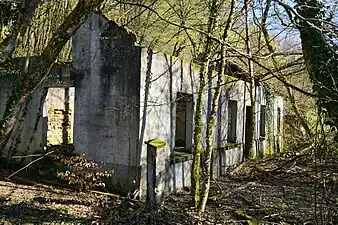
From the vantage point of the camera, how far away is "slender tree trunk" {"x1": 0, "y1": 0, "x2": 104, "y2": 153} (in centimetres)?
535

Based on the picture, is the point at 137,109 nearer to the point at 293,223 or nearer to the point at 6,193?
the point at 6,193

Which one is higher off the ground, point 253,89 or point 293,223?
point 253,89

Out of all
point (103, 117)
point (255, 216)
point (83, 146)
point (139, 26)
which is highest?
point (139, 26)

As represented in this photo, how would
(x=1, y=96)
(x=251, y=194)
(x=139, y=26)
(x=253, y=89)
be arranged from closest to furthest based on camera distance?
(x=251, y=194) < (x=1, y=96) < (x=139, y=26) < (x=253, y=89)

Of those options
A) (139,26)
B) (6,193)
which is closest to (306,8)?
(6,193)

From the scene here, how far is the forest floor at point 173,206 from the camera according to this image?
6828 millimetres

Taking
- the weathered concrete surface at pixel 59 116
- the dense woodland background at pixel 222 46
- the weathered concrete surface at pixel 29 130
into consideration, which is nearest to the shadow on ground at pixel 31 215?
the dense woodland background at pixel 222 46

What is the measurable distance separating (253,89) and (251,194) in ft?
19.6

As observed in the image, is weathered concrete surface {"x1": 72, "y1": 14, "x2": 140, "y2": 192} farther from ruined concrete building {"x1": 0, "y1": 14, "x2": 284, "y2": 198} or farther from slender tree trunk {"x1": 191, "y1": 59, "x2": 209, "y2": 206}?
slender tree trunk {"x1": 191, "y1": 59, "x2": 209, "y2": 206}

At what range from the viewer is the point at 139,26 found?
13891mm

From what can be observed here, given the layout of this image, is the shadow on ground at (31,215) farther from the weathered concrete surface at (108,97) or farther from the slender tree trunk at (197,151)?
the slender tree trunk at (197,151)

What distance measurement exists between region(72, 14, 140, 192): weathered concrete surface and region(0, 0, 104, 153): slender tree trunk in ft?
10.4

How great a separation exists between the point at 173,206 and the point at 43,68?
469 cm

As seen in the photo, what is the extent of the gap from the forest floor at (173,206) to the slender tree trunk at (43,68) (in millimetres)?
2214
